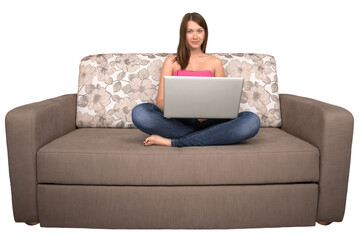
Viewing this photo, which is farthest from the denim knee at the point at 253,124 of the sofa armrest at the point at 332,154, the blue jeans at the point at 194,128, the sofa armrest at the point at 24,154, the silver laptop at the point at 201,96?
the sofa armrest at the point at 24,154

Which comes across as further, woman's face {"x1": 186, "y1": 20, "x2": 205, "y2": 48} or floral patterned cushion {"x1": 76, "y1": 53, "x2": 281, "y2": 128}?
floral patterned cushion {"x1": 76, "y1": 53, "x2": 281, "y2": 128}

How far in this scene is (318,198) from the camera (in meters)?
2.82

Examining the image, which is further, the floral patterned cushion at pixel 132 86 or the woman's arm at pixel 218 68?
the floral patterned cushion at pixel 132 86

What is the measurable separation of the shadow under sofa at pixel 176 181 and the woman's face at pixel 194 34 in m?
1.04

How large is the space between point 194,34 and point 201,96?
3.08 ft

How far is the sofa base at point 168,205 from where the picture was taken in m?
2.72

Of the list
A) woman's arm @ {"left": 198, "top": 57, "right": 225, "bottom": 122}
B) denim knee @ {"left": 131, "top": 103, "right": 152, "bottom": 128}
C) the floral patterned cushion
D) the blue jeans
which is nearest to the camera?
the blue jeans

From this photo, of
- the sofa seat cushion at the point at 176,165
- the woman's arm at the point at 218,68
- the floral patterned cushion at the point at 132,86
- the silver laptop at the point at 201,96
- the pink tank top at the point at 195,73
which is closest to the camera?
the silver laptop at the point at 201,96

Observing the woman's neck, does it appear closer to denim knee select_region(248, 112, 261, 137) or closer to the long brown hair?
the long brown hair

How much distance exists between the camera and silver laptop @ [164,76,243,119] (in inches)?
102

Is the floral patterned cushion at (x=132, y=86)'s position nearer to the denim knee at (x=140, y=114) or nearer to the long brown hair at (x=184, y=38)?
the long brown hair at (x=184, y=38)

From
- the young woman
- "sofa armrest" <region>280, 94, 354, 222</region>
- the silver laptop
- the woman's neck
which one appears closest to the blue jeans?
the young woman

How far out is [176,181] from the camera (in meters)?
2.71

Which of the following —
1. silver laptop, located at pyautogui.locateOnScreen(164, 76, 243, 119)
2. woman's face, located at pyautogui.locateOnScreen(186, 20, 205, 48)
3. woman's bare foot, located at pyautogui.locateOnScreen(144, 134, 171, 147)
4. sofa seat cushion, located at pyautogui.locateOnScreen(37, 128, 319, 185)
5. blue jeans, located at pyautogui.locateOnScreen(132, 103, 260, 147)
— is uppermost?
woman's face, located at pyautogui.locateOnScreen(186, 20, 205, 48)
